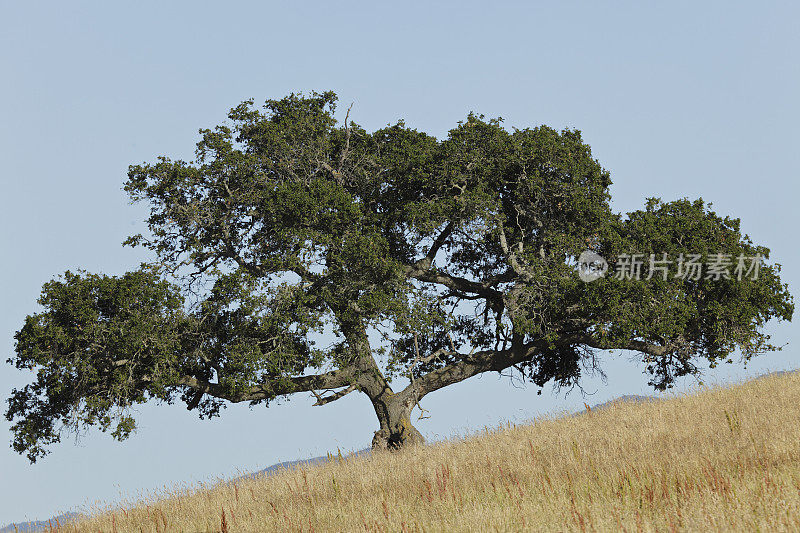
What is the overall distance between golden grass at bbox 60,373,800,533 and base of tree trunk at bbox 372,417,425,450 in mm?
4512

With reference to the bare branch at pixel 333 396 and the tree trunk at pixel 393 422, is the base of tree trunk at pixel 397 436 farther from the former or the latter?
the bare branch at pixel 333 396

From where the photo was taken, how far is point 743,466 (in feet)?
31.2

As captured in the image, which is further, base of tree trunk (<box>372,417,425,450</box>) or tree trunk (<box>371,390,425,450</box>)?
tree trunk (<box>371,390,425,450</box>)

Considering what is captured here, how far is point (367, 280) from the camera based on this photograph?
18797mm

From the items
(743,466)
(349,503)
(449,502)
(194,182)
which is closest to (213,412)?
(194,182)

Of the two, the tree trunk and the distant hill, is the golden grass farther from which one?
the tree trunk

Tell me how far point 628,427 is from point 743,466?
13.6 ft

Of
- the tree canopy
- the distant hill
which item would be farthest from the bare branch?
the distant hill

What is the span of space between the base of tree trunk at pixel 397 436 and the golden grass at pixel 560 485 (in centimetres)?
451

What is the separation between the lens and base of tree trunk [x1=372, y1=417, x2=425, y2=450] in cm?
1995

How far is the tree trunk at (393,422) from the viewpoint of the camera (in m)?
20.1

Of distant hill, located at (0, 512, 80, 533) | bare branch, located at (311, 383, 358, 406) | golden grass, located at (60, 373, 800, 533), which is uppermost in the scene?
bare branch, located at (311, 383, 358, 406)

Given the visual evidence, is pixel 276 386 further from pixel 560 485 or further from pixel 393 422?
pixel 560 485


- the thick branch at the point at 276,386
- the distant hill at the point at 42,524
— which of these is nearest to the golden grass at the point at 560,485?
the distant hill at the point at 42,524
